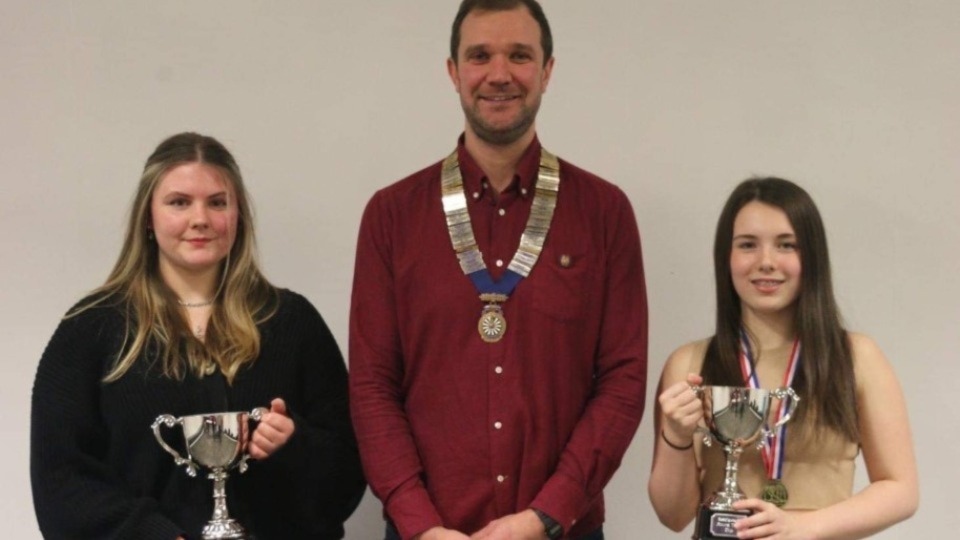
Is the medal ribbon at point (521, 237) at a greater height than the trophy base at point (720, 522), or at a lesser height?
greater

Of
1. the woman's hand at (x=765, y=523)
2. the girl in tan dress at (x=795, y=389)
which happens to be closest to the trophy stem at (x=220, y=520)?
the girl in tan dress at (x=795, y=389)

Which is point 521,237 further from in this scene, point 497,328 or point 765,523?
point 765,523

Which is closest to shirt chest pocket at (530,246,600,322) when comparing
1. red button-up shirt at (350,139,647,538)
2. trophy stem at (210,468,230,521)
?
red button-up shirt at (350,139,647,538)

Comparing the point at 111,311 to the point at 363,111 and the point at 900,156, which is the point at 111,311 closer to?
the point at 363,111

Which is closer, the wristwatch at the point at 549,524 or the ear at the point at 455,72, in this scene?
the wristwatch at the point at 549,524

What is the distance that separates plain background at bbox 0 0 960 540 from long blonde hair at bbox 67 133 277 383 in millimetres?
631

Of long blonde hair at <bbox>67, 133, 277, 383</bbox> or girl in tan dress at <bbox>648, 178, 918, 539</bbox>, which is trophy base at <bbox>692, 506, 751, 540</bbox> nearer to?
girl in tan dress at <bbox>648, 178, 918, 539</bbox>

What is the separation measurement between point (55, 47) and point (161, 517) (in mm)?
1659

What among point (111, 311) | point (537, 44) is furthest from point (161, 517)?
point (537, 44)

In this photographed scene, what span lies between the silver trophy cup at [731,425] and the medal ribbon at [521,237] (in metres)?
0.49

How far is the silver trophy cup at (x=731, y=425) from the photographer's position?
2.30 metres

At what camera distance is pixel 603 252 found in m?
2.52

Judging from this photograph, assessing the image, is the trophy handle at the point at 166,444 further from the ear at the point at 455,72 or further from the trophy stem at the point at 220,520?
the ear at the point at 455,72

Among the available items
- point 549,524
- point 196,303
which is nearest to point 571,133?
point 196,303
